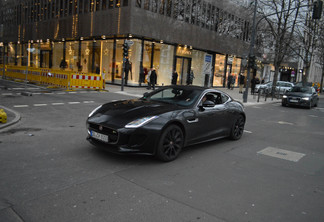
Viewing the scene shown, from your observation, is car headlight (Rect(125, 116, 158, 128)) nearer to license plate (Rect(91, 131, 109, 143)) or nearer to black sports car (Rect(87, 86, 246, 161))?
black sports car (Rect(87, 86, 246, 161))

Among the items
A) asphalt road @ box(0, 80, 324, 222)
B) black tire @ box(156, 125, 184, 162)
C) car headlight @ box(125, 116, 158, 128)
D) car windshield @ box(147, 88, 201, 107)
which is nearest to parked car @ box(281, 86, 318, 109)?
asphalt road @ box(0, 80, 324, 222)

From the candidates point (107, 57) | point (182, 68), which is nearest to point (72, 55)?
point (107, 57)

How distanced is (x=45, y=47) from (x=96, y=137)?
113 feet

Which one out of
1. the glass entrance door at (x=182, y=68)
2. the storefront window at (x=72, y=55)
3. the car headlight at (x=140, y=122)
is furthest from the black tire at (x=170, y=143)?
the storefront window at (x=72, y=55)

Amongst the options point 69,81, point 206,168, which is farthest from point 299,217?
point 69,81

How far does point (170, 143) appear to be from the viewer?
5.52 meters

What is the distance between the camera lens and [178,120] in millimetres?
5590

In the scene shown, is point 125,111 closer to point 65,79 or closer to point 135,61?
point 65,79

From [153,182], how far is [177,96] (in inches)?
99.5

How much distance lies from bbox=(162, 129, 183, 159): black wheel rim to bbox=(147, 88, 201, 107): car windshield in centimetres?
79

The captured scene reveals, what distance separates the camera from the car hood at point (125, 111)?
5.21 meters

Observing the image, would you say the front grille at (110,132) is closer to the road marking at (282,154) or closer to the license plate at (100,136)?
the license plate at (100,136)

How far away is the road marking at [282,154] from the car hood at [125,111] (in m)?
2.57

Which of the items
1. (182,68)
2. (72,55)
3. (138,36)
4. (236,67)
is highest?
(138,36)
